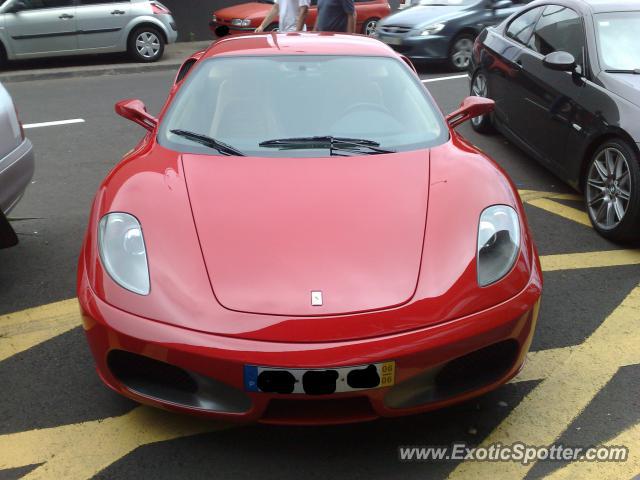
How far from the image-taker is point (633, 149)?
14.0ft

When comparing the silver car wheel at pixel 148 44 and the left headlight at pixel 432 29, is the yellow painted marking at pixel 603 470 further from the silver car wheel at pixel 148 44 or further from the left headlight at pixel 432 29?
the silver car wheel at pixel 148 44

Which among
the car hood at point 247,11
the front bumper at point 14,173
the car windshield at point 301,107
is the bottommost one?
the car hood at point 247,11

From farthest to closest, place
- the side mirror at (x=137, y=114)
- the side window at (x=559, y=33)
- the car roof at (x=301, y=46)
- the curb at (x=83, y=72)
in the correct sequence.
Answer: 1. the curb at (x=83, y=72)
2. the side window at (x=559, y=33)
3. the car roof at (x=301, y=46)
4. the side mirror at (x=137, y=114)

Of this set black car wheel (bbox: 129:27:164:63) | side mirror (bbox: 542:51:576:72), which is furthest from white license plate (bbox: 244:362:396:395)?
black car wheel (bbox: 129:27:164:63)

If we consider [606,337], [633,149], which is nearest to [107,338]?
[606,337]

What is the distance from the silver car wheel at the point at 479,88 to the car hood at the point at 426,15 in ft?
13.3

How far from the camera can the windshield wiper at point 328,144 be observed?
326 centimetres

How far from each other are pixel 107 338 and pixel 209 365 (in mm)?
407

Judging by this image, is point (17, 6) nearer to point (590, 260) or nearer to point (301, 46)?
point (301, 46)

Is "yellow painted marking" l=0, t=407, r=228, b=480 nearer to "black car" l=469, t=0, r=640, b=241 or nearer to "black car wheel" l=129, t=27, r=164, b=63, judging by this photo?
"black car" l=469, t=0, r=640, b=241

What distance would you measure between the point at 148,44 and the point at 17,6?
6.73 feet

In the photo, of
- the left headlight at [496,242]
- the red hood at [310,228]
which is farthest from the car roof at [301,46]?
the left headlight at [496,242]

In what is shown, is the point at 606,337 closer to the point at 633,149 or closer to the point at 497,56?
the point at 633,149

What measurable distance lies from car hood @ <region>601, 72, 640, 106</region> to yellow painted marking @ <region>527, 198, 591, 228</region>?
0.87 metres
